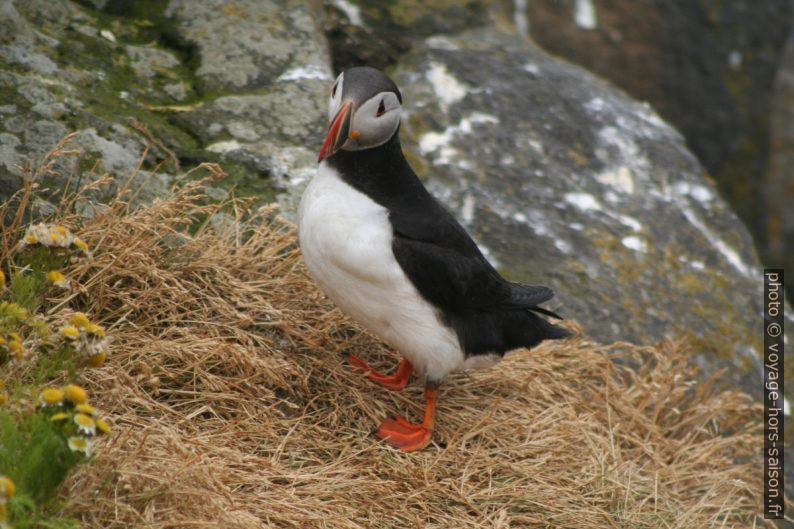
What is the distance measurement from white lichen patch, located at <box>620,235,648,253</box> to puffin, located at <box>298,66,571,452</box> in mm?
1445

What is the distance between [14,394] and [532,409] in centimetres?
202

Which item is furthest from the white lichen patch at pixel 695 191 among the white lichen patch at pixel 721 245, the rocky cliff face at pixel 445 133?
the white lichen patch at pixel 721 245

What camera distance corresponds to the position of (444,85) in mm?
5285

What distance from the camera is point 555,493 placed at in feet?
11.0

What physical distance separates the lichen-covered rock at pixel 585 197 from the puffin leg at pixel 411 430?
1141mm

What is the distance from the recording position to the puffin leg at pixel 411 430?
3.42m

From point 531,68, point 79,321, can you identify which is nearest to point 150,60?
point 531,68

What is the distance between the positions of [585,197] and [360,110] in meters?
2.19

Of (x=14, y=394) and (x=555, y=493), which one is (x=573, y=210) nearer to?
(x=555, y=493)

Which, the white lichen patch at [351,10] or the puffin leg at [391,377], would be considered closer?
the puffin leg at [391,377]

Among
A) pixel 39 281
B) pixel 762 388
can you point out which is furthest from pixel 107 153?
pixel 762 388

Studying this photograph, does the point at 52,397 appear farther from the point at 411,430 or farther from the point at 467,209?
the point at 467,209

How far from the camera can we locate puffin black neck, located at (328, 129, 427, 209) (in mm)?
3316

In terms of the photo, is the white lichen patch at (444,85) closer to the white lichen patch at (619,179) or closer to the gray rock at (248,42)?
the gray rock at (248,42)
